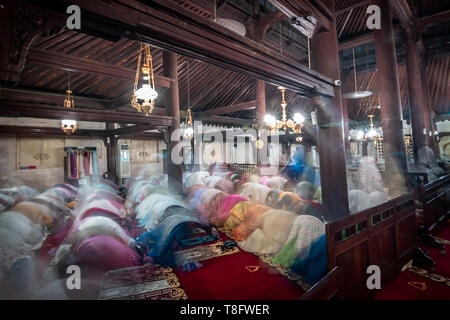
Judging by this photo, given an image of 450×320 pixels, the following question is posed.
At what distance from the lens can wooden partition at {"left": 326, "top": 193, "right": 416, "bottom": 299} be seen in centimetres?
244

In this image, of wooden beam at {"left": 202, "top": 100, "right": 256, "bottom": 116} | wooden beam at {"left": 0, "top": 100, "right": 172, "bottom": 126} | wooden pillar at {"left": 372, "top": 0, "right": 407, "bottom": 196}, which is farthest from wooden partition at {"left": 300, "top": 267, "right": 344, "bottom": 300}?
wooden beam at {"left": 202, "top": 100, "right": 256, "bottom": 116}

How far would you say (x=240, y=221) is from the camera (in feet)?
16.3

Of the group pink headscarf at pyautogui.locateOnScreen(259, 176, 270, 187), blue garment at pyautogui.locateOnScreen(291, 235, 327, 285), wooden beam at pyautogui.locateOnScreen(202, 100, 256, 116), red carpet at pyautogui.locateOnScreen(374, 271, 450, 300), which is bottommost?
red carpet at pyautogui.locateOnScreen(374, 271, 450, 300)

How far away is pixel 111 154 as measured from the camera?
34.6 feet

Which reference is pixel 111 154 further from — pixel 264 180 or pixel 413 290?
pixel 413 290

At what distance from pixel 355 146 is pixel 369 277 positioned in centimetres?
1929

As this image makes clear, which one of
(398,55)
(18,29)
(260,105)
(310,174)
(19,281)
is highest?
(398,55)

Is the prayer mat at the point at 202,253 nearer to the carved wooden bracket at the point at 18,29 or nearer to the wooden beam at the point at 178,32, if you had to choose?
the wooden beam at the point at 178,32

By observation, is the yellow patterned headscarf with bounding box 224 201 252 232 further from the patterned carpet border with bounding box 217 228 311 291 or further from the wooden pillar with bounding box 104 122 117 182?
the wooden pillar with bounding box 104 122 117 182

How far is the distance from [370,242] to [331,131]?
1.80 meters

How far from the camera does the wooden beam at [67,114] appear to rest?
446 cm

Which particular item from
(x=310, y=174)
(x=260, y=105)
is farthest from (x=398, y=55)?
(x=310, y=174)

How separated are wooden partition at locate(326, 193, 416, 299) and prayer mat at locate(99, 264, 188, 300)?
1978 millimetres
